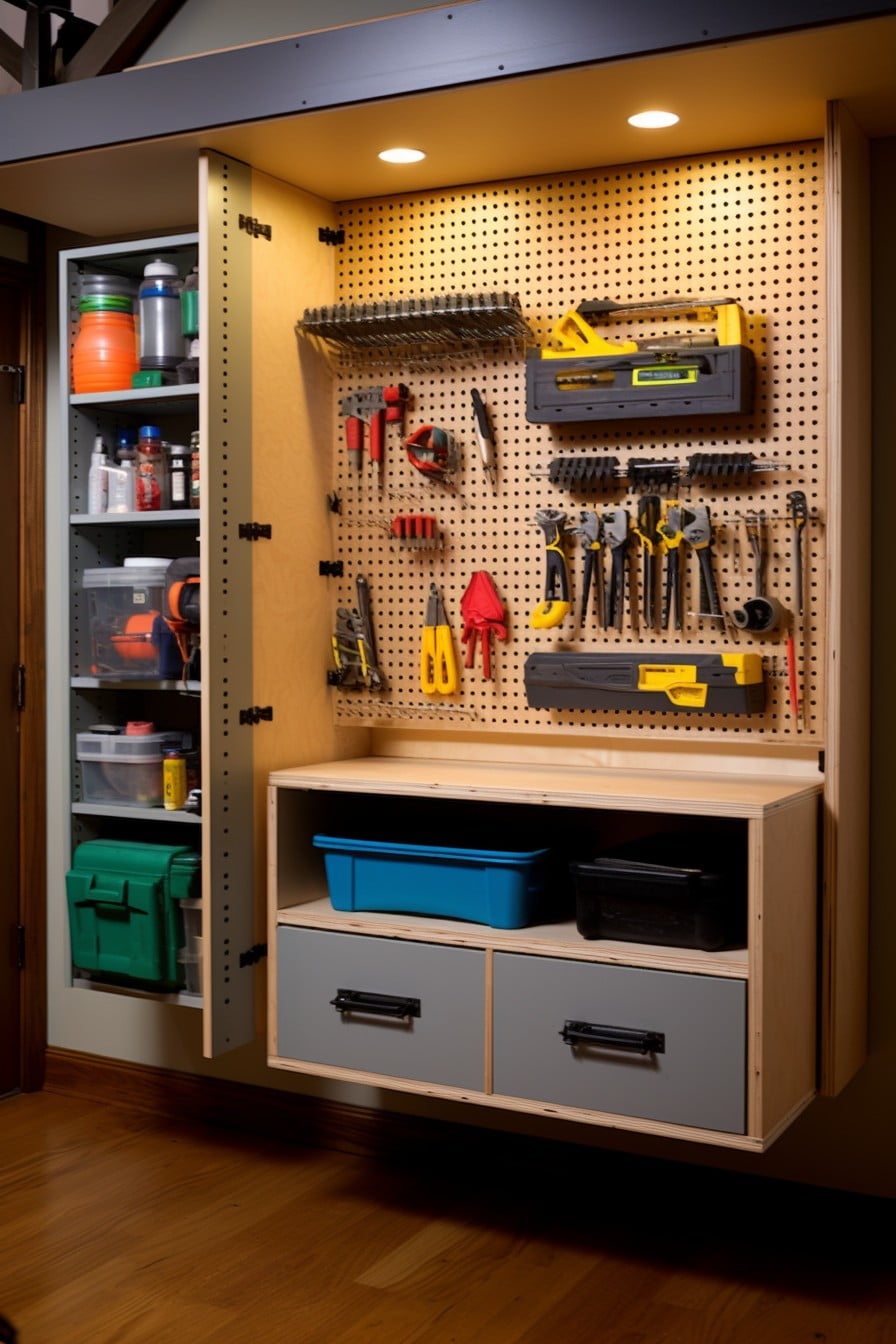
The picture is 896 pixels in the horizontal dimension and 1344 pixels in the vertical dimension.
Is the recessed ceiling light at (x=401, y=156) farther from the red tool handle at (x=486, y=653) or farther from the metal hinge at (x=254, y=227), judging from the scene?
the red tool handle at (x=486, y=653)

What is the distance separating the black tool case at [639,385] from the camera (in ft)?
9.30

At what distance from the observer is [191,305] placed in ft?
10.3

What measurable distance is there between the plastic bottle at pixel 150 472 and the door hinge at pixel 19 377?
77cm

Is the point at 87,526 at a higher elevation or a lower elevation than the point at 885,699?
higher

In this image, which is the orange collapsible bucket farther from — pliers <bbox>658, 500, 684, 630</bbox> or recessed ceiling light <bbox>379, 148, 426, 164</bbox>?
pliers <bbox>658, 500, 684, 630</bbox>

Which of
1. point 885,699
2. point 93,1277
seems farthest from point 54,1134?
point 885,699

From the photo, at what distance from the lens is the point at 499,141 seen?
2.87m

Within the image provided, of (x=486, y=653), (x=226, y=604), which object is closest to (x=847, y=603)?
(x=486, y=653)

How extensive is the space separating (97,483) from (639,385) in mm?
1298

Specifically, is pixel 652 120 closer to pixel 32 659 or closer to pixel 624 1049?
pixel 624 1049

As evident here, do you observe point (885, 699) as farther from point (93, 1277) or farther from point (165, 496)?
point (93, 1277)

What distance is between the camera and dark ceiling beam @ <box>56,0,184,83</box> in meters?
3.17

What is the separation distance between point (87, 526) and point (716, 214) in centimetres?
163

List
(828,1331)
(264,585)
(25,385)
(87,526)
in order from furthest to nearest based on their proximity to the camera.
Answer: (25,385)
(87,526)
(264,585)
(828,1331)
